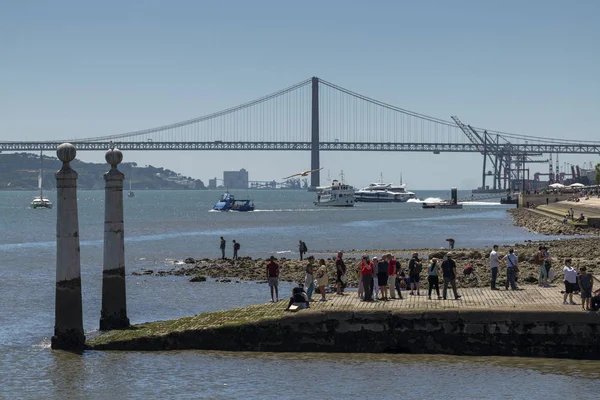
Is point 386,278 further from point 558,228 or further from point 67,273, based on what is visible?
point 558,228

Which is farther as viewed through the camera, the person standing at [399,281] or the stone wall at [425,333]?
the person standing at [399,281]

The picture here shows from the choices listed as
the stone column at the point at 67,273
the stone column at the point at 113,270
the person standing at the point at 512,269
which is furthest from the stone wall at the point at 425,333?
the person standing at the point at 512,269

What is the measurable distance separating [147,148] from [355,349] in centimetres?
16249

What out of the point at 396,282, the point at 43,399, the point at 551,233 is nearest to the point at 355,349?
the point at 396,282

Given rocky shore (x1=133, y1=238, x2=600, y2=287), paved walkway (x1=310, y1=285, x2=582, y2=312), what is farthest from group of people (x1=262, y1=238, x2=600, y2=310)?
rocky shore (x1=133, y1=238, x2=600, y2=287)

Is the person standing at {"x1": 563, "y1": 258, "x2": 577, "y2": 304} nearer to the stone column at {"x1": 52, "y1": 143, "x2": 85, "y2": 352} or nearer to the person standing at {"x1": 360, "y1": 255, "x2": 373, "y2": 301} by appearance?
the person standing at {"x1": 360, "y1": 255, "x2": 373, "y2": 301}

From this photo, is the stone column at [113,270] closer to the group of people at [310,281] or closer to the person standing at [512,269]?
the group of people at [310,281]

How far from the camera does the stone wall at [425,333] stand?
19.4 meters

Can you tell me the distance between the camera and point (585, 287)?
19.5 metres

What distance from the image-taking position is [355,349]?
2012cm

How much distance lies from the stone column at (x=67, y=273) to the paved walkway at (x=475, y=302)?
4.65 meters

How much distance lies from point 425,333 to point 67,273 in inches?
276

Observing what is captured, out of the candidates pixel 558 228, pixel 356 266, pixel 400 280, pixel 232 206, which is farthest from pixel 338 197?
pixel 400 280

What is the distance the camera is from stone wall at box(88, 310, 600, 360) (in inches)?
763
